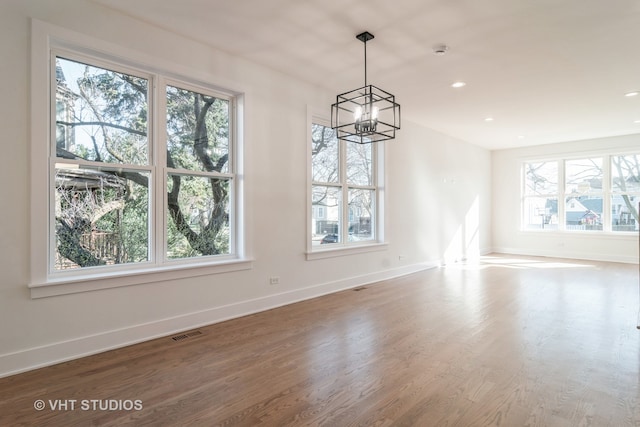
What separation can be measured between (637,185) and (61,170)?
395 inches

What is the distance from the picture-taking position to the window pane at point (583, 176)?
311 inches

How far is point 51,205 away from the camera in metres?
2.68

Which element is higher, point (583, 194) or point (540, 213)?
point (583, 194)

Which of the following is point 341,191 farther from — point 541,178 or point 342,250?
point 541,178

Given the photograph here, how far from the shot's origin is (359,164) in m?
5.49

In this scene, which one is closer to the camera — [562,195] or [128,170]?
[128,170]

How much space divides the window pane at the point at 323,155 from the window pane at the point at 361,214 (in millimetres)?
521

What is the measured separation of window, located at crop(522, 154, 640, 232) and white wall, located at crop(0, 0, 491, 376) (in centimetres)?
341

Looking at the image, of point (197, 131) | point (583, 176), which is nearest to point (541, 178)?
point (583, 176)

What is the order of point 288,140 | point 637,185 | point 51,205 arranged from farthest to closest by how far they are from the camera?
point 637,185 < point 288,140 < point 51,205

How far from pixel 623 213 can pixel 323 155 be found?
7252 mm

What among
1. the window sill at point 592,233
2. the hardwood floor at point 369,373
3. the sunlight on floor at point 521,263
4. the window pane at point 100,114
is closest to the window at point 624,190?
the window sill at point 592,233

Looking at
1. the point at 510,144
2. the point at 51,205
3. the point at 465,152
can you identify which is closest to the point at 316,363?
the point at 51,205

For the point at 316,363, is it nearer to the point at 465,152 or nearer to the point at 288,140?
the point at 288,140
